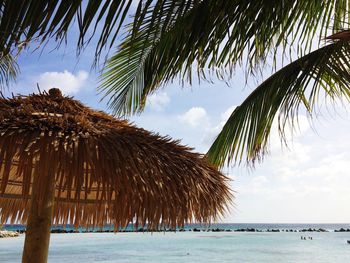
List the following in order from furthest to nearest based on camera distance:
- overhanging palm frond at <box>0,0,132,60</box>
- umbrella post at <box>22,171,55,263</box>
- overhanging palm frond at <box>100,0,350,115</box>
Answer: umbrella post at <box>22,171,55,263</box> → overhanging palm frond at <box>100,0,350,115</box> → overhanging palm frond at <box>0,0,132,60</box>

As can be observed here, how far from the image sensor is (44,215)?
8.16ft

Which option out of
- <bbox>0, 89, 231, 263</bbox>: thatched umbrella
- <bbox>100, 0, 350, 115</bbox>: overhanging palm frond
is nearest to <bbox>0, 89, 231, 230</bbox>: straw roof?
<bbox>0, 89, 231, 263</bbox>: thatched umbrella

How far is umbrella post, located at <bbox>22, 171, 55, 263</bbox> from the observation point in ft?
7.86

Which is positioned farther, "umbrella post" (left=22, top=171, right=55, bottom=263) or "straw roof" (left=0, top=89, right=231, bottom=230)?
"umbrella post" (left=22, top=171, right=55, bottom=263)

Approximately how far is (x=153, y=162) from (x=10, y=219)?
6.47 ft

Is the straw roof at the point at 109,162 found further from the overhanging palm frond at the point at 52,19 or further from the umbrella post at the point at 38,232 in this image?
the overhanging palm frond at the point at 52,19

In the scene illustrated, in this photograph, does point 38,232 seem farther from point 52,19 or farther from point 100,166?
point 52,19

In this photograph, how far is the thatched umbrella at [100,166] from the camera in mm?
1853

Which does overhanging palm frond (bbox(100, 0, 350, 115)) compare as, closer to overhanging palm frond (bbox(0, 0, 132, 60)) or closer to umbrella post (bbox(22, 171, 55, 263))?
overhanging palm frond (bbox(0, 0, 132, 60))

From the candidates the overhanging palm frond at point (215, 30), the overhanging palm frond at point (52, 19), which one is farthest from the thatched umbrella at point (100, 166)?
the overhanging palm frond at point (52, 19)

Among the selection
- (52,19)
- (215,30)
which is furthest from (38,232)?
(52,19)

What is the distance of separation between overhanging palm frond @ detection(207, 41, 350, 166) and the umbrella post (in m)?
1.76

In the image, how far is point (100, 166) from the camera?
6.16 ft

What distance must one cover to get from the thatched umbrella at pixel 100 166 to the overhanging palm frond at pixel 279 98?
3.27 ft
